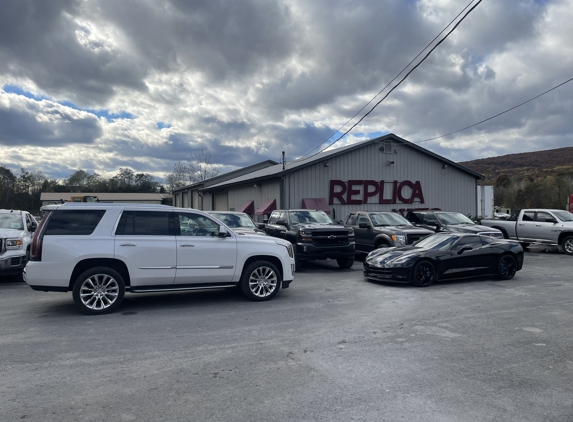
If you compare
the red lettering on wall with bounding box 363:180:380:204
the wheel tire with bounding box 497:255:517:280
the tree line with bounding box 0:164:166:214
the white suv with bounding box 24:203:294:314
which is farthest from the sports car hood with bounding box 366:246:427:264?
the tree line with bounding box 0:164:166:214

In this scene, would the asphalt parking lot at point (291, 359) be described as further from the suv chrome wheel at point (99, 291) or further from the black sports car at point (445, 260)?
the black sports car at point (445, 260)

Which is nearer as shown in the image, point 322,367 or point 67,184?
point 322,367

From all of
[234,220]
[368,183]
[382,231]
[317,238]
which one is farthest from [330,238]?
[368,183]

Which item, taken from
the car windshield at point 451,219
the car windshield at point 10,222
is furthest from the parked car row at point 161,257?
the car windshield at point 451,219

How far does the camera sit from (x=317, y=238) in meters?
13.9

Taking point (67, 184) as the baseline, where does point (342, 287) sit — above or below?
below

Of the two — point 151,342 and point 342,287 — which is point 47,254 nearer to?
point 151,342

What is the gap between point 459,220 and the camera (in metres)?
18.8

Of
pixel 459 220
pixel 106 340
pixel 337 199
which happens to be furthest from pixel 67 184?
pixel 106 340

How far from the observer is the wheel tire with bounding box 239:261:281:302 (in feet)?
29.6

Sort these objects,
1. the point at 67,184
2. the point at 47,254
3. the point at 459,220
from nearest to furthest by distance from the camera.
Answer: the point at 47,254 < the point at 459,220 < the point at 67,184

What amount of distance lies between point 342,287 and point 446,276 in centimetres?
264

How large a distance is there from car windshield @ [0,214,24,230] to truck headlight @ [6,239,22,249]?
1222mm

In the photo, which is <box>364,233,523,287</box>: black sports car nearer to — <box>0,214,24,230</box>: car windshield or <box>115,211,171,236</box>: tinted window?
<box>115,211,171,236</box>: tinted window
